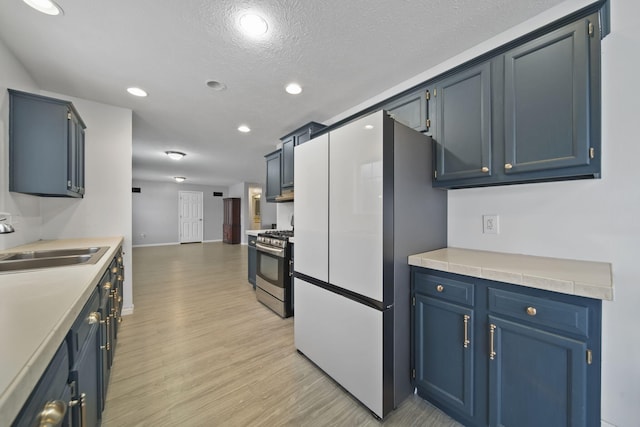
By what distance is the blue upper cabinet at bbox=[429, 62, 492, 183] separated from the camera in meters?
1.60

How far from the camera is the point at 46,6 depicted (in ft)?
4.71

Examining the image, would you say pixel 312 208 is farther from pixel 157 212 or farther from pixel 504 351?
pixel 157 212

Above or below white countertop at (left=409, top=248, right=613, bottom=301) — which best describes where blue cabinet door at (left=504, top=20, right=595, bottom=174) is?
above

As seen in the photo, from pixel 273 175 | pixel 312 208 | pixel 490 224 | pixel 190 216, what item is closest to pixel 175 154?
pixel 273 175

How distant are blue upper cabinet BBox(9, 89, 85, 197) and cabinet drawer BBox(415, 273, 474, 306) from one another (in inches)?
116

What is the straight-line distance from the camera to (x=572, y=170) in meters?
1.31

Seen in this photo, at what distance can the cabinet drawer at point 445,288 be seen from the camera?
1.35m

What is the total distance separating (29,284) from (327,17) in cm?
203

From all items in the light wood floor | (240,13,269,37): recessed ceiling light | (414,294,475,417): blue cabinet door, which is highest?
(240,13,269,37): recessed ceiling light

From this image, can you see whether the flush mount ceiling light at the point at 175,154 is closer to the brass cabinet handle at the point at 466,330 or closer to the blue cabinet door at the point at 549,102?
the blue cabinet door at the point at 549,102

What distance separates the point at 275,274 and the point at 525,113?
2735mm

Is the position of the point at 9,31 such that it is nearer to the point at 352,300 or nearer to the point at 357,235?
the point at 357,235

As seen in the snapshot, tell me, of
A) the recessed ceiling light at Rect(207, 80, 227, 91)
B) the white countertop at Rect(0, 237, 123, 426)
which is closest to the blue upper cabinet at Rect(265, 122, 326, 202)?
the recessed ceiling light at Rect(207, 80, 227, 91)

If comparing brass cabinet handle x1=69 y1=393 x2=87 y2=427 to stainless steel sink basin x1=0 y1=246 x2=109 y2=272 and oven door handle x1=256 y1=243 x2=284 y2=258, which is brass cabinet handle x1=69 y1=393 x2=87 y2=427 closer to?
stainless steel sink basin x1=0 y1=246 x2=109 y2=272
